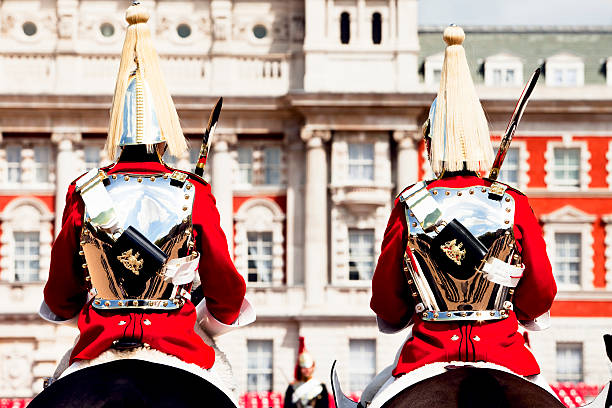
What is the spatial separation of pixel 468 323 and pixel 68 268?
2210 millimetres

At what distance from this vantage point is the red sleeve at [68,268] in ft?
25.1

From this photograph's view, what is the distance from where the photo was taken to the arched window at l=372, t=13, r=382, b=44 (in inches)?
1474

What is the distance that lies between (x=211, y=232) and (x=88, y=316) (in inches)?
31.8

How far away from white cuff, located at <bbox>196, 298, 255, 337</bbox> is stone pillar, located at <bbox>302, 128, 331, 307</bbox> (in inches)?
1107

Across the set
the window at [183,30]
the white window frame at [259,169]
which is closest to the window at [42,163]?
the window at [183,30]

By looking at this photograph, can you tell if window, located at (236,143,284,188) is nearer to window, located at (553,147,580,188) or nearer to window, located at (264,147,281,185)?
window, located at (264,147,281,185)

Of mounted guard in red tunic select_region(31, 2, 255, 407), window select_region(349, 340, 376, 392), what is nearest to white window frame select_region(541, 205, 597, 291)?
window select_region(349, 340, 376, 392)

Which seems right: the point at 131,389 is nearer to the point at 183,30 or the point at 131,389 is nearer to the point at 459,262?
the point at 459,262

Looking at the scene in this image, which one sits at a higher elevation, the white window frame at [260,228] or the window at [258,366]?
the white window frame at [260,228]

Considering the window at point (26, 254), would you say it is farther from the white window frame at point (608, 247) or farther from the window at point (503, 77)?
the white window frame at point (608, 247)

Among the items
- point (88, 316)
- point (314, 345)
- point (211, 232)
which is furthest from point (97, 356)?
point (314, 345)

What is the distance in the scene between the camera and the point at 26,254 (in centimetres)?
3675

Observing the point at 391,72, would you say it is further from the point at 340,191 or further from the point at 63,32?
the point at 63,32

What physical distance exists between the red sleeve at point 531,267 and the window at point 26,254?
29993 millimetres
